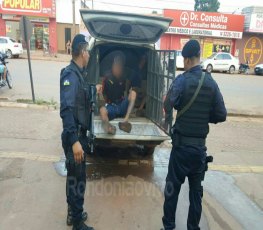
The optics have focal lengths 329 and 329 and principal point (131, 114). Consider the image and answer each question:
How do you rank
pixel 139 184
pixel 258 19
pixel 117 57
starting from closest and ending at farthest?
pixel 139 184
pixel 117 57
pixel 258 19

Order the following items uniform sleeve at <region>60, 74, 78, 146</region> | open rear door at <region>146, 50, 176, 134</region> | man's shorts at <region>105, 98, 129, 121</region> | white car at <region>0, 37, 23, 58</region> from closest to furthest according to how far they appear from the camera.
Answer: uniform sleeve at <region>60, 74, 78, 146</region>, open rear door at <region>146, 50, 176, 134</region>, man's shorts at <region>105, 98, 129, 121</region>, white car at <region>0, 37, 23, 58</region>

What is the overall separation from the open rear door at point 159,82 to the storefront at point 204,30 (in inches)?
983

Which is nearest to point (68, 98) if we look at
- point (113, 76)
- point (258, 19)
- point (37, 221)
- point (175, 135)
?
point (175, 135)

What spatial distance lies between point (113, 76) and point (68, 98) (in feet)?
9.94

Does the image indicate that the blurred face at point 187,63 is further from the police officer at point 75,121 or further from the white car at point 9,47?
the white car at point 9,47

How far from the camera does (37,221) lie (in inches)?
146

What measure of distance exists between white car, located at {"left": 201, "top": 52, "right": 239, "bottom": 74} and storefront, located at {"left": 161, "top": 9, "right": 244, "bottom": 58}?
5.39 meters

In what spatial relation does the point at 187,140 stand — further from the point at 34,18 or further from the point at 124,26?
the point at 34,18

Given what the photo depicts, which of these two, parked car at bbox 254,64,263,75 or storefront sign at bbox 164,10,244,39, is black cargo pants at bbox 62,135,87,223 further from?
storefront sign at bbox 164,10,244,39

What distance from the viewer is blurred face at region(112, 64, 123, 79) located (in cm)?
602

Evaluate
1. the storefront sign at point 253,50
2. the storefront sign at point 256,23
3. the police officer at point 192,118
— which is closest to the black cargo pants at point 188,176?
the police officer at point 192,118

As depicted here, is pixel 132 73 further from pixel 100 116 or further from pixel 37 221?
pixel 37 221

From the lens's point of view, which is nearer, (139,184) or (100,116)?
(139,184)

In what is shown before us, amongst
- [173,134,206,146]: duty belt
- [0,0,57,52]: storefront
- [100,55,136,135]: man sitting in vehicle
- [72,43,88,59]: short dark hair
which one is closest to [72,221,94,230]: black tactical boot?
[173,134,206,146]: duty belt
